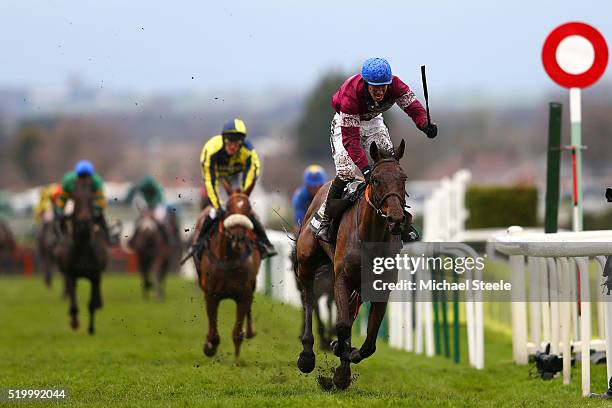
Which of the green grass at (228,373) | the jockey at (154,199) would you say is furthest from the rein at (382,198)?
the jockey at (154,199)

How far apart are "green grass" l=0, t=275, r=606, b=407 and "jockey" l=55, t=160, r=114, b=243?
1482 millimetres

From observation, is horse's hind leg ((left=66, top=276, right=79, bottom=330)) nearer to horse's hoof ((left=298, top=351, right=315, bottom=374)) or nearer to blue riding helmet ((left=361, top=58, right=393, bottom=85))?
horse's hoof ((left=298, top=351, right=315, bottom=374))

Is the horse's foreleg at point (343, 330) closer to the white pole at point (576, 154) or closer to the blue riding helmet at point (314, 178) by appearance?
the white pole at point (576, 154)

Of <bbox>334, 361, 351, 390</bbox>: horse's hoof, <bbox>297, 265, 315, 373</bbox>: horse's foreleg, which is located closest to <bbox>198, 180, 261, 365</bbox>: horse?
<bbox>297, 265, 315, 373</bbox>: horse's foreleg

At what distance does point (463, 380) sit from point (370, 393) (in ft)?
5.92

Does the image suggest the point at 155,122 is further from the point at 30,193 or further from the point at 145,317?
the point at 145,317

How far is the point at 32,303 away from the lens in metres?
23.3

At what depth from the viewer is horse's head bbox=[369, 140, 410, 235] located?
785cm

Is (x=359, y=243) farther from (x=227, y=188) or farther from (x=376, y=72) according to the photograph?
(x=227, y=188)

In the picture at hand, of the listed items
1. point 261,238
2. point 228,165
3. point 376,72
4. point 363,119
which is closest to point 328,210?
point 363,119

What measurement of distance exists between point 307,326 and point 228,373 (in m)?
1.40

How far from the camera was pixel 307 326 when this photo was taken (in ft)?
30.1

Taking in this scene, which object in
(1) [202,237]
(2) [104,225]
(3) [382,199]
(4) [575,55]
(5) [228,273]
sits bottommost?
(5) [228,273]
